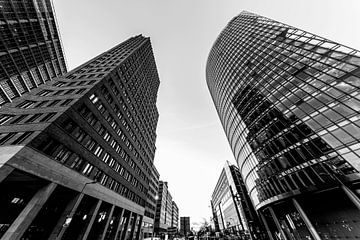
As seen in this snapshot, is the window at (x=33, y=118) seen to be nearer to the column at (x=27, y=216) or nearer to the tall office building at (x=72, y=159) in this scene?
the tall office building at (x=72, y=159)

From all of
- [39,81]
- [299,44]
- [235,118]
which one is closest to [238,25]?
[299,44]

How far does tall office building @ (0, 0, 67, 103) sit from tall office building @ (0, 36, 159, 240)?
28.5 metres

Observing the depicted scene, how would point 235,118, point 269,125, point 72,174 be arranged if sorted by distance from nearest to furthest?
point 72,174
point 269,125
point 235,118

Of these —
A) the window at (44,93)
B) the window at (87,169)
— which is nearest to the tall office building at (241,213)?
the window at (87,169)

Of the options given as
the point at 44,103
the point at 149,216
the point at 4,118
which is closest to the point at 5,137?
the point at 4,118

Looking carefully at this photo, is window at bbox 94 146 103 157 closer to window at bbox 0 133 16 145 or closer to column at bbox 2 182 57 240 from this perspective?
column at bbox 2 182 57 240

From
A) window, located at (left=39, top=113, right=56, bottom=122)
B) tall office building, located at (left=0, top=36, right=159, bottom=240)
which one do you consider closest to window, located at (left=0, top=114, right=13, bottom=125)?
tall office building, located at (left=0, top=36, right=159, bottom=240)

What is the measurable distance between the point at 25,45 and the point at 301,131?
81.1 m

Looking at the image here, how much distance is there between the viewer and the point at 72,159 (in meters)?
20.1

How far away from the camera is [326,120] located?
65.0 feet

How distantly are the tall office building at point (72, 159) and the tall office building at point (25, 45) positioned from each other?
28530mm

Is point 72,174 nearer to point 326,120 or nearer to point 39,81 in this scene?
point 326,120

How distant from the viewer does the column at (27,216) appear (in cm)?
1290

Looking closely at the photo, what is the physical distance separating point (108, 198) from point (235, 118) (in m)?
35.5
